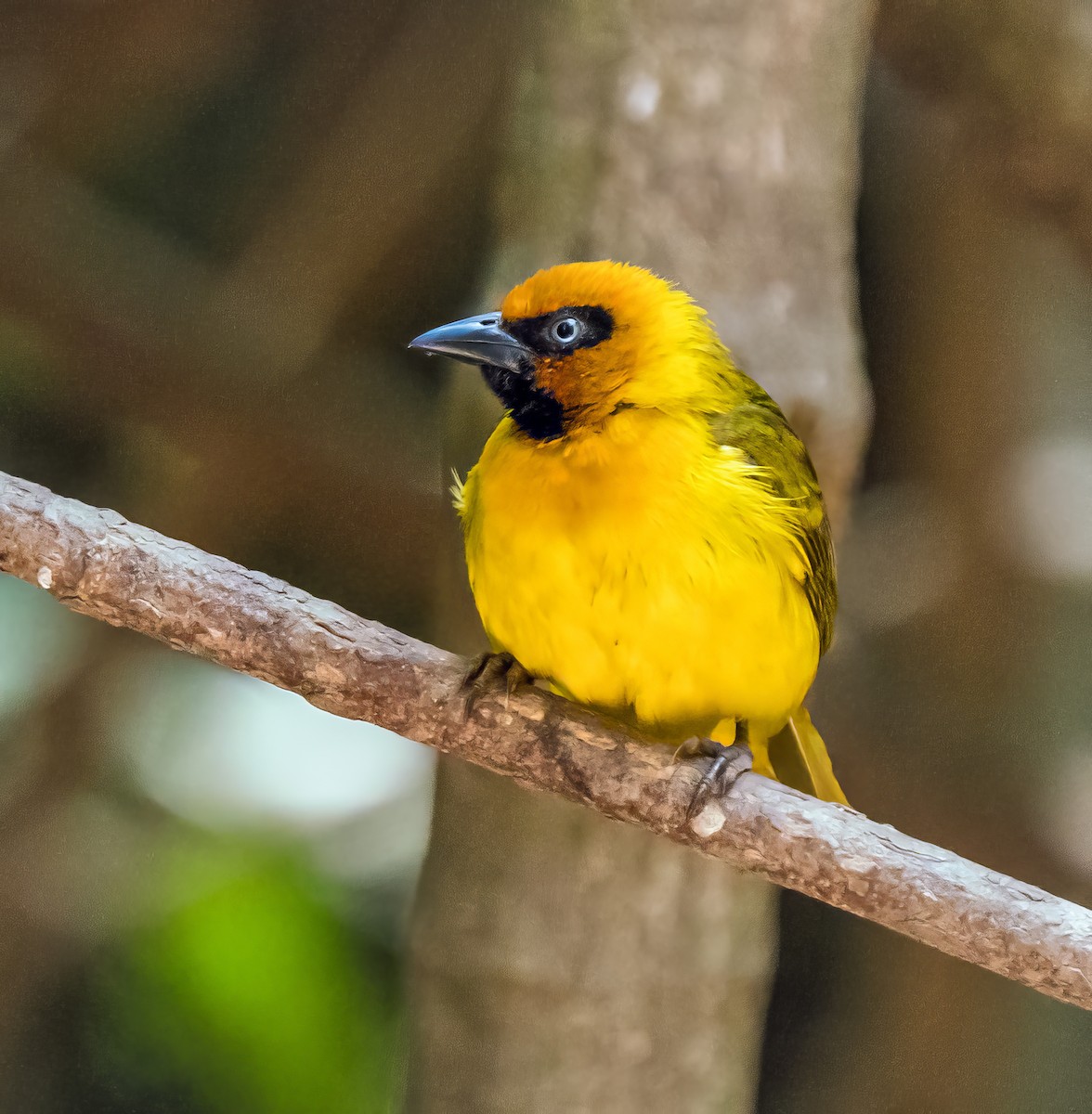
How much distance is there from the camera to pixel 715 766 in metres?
1.29

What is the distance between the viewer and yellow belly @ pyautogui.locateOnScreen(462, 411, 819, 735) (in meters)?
1.27

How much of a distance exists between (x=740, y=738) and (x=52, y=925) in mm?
966

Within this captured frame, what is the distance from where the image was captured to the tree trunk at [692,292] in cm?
164

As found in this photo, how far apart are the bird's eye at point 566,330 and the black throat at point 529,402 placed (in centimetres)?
5

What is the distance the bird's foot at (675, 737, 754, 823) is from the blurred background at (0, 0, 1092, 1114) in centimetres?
46

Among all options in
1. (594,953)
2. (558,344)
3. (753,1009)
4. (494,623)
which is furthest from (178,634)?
(753,1009)

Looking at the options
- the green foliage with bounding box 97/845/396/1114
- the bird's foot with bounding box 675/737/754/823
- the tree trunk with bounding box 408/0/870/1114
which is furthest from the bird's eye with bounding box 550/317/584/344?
the green foliage with bounding box 97/845/396/1114

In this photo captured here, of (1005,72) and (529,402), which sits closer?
(529,402)

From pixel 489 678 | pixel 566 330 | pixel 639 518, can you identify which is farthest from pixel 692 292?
pixel 489 678

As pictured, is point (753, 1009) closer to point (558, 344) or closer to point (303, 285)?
point (558, 344)

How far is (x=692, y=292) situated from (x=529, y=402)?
404 mm

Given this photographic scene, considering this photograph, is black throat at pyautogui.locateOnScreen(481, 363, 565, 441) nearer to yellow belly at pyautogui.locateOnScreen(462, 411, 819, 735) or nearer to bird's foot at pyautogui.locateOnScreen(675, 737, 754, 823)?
yellow belly at pyautogui.locateOnScreen(462, 411, 819, 735)

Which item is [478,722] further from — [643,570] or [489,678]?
[643,570]

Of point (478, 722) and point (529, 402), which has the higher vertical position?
point (529, 402)
